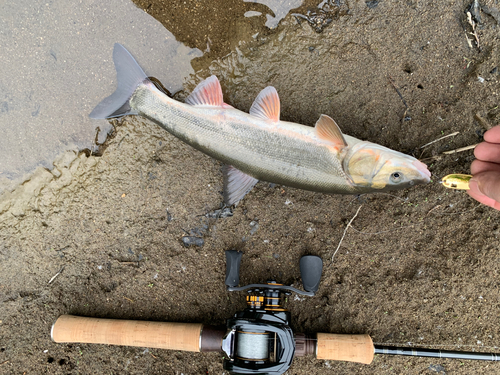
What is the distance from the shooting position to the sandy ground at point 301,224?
8.93 feet

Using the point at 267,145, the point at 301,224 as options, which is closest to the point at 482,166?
the point at 301,224

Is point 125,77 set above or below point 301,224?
above

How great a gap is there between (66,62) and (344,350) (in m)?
3.68

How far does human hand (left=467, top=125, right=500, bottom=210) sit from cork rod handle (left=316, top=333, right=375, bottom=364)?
5.15ft

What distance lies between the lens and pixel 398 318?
2842mm

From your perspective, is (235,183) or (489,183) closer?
(489,183)

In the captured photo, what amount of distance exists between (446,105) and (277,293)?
2285 millimetres

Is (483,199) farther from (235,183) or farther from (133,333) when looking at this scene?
(133,333)

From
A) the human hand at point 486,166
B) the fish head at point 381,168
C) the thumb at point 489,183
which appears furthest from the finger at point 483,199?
the fish head at point 381,168

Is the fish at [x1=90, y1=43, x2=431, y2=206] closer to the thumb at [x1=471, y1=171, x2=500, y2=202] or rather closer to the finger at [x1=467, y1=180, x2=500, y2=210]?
the thumb at [x1=471, y1=171, x2=500, y2=202]

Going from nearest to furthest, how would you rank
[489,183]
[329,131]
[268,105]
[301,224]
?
[489,183], [329,131], [268,105], [301,224]

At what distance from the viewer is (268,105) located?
8.21ft

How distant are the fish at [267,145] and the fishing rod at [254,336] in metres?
0.74

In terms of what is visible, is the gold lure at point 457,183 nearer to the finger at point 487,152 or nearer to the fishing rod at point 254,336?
the finger at point 487,152
